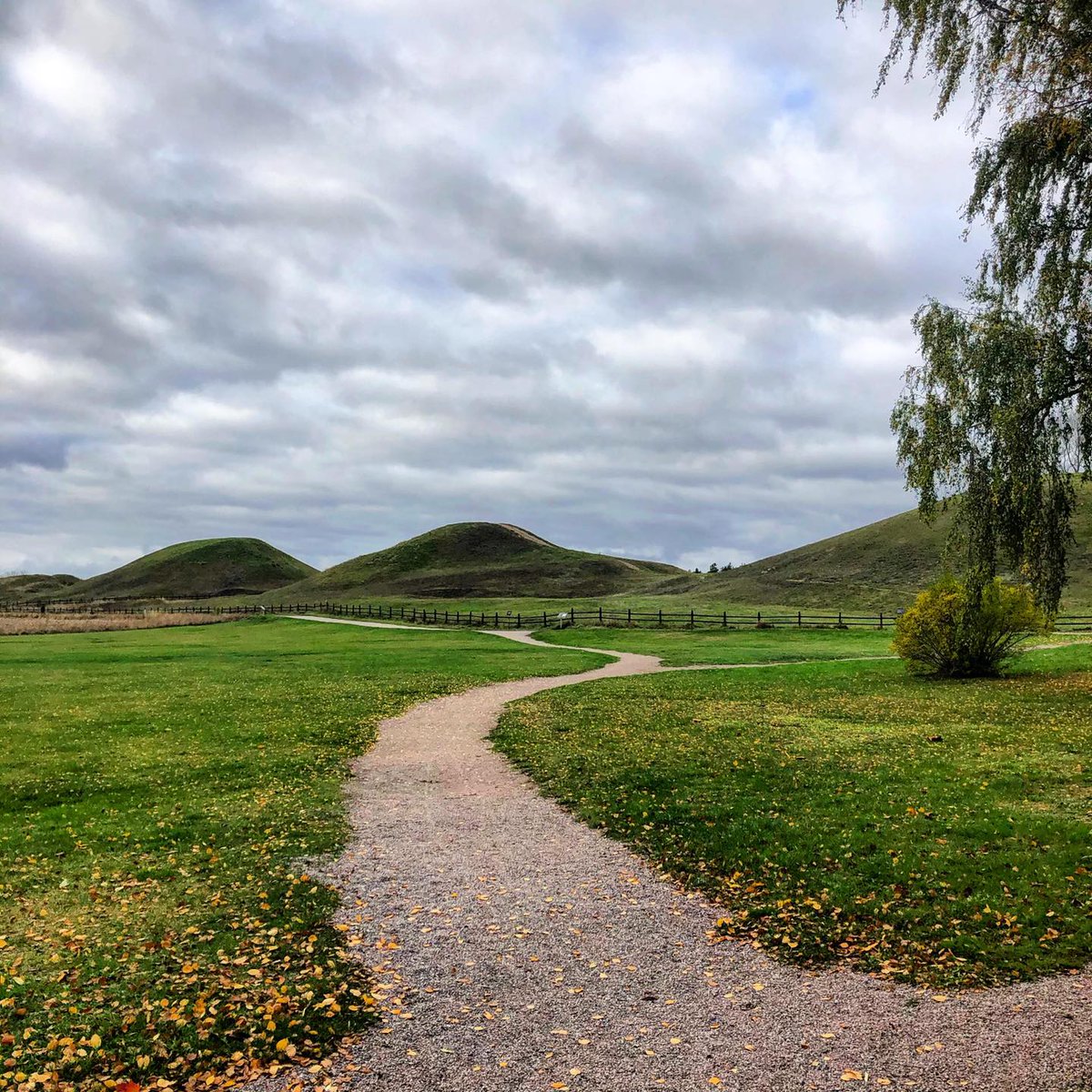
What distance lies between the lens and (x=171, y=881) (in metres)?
11.3

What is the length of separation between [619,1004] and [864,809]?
8.22 meters

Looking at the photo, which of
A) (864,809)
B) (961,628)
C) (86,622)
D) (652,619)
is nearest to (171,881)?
(864,809)

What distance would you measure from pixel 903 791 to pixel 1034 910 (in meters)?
5.31

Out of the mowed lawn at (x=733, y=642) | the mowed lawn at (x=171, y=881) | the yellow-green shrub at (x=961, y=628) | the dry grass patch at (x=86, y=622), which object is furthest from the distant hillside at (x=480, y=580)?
the mowed lawn at (x=171, y=881)

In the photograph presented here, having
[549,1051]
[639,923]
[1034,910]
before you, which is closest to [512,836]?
[639,923]

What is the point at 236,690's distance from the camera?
1221 inches

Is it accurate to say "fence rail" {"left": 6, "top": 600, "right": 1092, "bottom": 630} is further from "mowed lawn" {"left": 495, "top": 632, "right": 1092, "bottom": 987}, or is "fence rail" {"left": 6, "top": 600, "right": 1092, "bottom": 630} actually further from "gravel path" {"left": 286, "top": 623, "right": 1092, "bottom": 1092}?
"gravel path" {"left": 286, "top": 623, "right": 1092, "bottom": 1092}

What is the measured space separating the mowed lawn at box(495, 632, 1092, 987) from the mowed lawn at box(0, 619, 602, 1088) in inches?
209

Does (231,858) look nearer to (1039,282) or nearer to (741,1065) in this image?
(741,1065)

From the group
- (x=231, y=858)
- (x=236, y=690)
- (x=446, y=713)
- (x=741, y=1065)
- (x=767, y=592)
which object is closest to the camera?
(x=741, y=1065)

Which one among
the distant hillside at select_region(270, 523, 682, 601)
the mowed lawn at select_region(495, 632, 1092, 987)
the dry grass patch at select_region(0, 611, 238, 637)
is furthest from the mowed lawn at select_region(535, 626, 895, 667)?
the distant hillside at select_region(270, 523, 682, 601)

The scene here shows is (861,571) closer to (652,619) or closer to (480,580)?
(652,619)

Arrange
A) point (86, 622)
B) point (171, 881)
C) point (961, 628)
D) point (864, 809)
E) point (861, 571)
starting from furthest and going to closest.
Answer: point (861, 571) → point (86, 622) → point (961, 628) → point (864, 809) → point (171, 881)

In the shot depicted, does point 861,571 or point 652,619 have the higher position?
point 861,571
